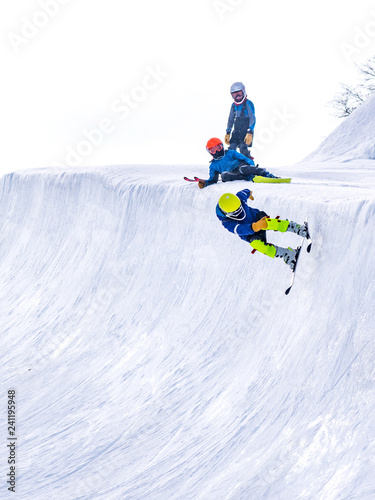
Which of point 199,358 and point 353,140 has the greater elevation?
point 353,140

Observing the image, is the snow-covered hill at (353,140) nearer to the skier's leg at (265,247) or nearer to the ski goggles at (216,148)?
the ski goggles at (216,148)

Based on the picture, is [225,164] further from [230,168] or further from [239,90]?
[239,90]

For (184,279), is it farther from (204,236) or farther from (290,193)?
(290,193)

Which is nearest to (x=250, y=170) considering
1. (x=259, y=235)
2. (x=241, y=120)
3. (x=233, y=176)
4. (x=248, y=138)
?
(x=233, y=176)

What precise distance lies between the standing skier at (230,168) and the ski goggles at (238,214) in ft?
9.18

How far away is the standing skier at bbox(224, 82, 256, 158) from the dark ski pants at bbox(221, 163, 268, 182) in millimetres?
2033

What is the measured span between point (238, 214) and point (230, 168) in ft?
9.89


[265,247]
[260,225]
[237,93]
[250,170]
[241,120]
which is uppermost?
[237,93]

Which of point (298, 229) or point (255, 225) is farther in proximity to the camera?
→ point (255, 225)

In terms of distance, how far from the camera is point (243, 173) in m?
8.89

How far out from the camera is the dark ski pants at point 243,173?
28.9 ft

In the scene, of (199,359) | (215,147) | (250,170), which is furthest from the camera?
(250,170)

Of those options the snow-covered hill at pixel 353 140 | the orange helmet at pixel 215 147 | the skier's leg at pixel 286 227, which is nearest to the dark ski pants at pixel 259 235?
the skier's leg at pixel 286 227

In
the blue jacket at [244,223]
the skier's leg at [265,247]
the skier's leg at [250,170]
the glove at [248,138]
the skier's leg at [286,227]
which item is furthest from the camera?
the glove at [248,138]
